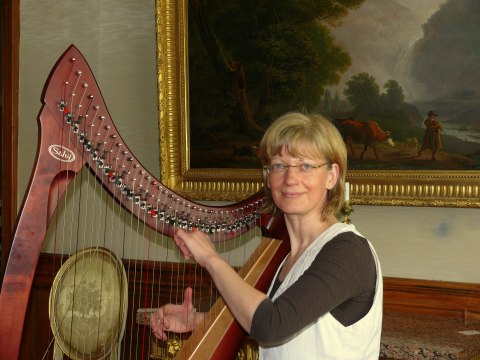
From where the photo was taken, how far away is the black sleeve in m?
1.44

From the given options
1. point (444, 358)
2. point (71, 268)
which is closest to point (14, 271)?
point (444, 358)

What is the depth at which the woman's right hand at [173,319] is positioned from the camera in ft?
6.79

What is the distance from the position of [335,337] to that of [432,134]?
4.53 feet

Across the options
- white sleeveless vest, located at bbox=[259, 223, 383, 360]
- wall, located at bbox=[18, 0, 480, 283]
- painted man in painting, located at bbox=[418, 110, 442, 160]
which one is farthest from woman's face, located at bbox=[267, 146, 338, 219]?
wall, located at bbox=[18, 0, 480, 283]

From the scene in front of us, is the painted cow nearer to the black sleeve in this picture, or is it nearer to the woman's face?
the woman's face

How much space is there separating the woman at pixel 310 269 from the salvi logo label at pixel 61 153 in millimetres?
316

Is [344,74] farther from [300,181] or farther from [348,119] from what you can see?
[300,181]

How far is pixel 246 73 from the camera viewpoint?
3.29m

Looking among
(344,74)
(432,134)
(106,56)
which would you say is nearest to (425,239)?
(432,134)

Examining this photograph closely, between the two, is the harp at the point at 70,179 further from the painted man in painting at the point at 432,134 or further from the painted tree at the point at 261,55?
the painted tree at the point at 261,55

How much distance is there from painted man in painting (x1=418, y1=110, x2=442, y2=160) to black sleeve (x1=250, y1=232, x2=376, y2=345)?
1.27m

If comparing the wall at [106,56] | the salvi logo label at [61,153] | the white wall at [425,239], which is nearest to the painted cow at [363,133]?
the white wall at [425,239]

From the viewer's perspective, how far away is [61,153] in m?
1.54

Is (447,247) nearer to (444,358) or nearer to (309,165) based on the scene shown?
(444,358)
